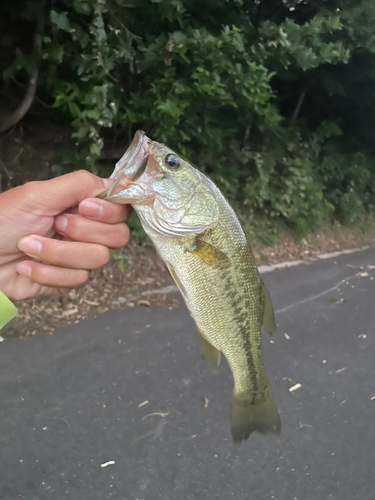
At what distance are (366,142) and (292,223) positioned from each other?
3884mm

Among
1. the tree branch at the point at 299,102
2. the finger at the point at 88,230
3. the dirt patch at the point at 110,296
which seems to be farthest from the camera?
the tree branch at the point at 299,102

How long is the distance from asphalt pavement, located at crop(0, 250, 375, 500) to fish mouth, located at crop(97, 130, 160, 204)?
232 centimetres

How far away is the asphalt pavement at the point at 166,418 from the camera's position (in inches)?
111

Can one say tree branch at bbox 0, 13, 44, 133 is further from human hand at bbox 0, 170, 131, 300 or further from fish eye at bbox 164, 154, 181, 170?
fish eye at bbox 164, 154, 181, 170

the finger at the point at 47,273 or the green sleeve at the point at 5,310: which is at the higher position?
the green sleeve at the point at 5,310

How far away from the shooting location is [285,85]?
8875mm

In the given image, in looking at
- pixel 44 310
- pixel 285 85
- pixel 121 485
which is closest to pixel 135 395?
pixel 121 485

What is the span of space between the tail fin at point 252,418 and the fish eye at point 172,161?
3.86ft

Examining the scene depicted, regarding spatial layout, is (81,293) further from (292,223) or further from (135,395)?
(292,223)

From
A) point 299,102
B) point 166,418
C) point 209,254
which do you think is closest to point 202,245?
point 209,254

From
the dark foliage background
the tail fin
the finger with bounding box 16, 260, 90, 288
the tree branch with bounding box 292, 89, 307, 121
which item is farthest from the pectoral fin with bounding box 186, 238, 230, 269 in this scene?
the tree branch with bounding box 292, 89, 307, 121

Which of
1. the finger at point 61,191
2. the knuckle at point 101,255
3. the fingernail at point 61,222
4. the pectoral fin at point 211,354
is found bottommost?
the pectoral fin at point 211,354

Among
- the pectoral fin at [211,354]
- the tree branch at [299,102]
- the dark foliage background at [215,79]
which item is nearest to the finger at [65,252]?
the pectoral fin at [211,354]

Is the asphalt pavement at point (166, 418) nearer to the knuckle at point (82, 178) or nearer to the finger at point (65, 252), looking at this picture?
the finger at point (65, 252)
